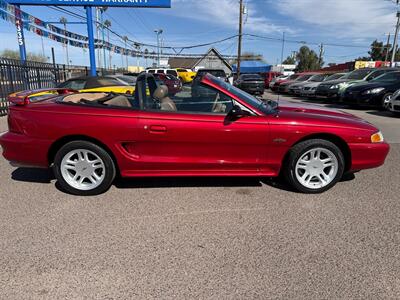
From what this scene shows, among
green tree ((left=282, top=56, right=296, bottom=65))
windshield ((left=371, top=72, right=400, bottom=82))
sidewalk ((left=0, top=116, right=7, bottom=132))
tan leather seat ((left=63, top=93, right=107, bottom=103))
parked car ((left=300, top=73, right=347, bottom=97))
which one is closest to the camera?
tan leather seat ((left=63, top=93, right=107, bottom=103))

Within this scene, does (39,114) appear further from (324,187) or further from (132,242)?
(324,187)

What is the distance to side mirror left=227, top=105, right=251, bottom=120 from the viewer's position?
3544 millimetres

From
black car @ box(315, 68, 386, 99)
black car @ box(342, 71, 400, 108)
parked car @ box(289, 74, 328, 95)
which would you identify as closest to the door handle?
black car @ box(342, 71, 400, 108)

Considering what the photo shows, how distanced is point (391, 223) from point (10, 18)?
664 inches

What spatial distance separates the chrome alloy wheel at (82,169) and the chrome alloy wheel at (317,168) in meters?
2.38

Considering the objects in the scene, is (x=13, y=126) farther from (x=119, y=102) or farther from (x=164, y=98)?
(x=164, y=98)

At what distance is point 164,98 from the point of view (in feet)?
12.6

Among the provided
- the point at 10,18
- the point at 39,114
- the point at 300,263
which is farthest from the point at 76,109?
the point at 10,18

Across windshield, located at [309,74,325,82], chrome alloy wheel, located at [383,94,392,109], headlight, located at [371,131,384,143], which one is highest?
windshield, located at [309,74,325,82]

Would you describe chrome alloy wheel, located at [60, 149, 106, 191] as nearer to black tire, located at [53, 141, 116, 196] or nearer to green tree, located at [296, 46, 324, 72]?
black tire, located at [53, 141, 116, 196]

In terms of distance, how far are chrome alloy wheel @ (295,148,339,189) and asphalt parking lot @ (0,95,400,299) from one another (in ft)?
0.57

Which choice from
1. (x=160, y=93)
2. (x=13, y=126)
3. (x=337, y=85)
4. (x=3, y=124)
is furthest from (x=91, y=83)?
(x=337, y=85)

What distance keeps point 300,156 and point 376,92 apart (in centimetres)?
977

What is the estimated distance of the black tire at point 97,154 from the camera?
3.64 m
